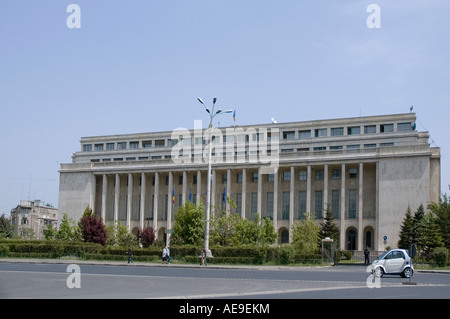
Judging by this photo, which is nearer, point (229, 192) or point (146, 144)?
point (229, 192)

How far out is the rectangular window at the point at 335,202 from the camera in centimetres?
9006

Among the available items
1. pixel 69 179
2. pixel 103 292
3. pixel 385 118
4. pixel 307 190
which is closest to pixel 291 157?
pixel 307 190

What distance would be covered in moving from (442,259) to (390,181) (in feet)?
115

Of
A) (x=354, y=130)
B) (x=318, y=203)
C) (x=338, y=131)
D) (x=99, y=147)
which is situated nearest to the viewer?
(x=318, y=203)

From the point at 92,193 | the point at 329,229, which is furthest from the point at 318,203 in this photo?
the point at 92,193

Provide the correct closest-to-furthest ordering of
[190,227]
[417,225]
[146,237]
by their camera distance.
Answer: [190,227], [417,225], [146,237]

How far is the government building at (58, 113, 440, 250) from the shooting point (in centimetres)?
8406

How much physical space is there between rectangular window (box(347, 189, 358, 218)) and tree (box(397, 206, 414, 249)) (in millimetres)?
11213

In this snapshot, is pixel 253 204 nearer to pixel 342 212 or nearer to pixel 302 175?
pixel 302 175

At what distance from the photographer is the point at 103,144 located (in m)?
116

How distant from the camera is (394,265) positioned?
3422 cm

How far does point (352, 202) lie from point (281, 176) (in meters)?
11.3
